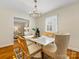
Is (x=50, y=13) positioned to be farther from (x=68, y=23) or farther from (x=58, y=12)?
(x=68, y=23)

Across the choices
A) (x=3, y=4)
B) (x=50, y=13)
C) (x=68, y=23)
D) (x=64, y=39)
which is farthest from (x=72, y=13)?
(x=3, y=4)

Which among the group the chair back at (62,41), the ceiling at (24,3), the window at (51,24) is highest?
the ceiling at (24,3)

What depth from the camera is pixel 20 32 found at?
5.23 m

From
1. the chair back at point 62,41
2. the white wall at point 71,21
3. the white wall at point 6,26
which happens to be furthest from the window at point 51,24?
the chair back at point 62,41

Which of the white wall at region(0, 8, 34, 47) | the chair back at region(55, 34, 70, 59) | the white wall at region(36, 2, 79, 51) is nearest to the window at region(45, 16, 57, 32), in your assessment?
the white wall at region(36, 2, 79, 51)

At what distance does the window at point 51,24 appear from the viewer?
179 inches

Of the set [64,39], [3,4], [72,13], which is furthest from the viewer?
[3,4]

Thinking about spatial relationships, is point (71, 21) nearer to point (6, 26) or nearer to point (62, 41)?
point (62, 41)

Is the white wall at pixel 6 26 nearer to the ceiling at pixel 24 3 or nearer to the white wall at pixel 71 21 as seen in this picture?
the ceiling at pixel 24 3

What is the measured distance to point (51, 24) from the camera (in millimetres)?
4824

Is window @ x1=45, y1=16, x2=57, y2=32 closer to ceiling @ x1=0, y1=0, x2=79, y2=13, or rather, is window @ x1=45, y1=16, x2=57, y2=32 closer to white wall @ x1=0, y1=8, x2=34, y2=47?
ceiling @ x1=0, y1=0, x2=79, y2=13

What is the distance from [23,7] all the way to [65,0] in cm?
263

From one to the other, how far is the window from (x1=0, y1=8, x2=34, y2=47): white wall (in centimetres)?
209

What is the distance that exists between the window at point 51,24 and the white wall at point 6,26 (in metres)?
2.09
